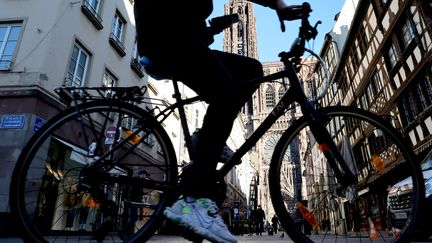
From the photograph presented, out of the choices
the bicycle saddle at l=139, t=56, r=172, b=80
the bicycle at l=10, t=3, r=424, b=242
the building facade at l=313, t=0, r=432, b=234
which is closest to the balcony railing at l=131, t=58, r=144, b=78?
the building facade at l=313, t=0, r=432, b=234

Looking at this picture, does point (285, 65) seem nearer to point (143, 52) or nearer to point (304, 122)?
point (304, 122)

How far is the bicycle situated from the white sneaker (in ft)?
0.71

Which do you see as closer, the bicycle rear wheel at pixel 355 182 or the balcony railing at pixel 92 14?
Answer: the bicycle rear wheel at pixel 355 182

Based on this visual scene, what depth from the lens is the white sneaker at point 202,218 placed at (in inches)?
61.6

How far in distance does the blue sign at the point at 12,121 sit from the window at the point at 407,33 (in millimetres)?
12607

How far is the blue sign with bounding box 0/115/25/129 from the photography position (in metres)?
7.87

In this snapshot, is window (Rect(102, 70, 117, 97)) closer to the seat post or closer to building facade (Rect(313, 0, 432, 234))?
building facade (Rect(313, 0, 432, 234))

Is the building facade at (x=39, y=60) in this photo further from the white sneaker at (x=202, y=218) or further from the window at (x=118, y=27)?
the white sneaker at (x=202, y=218)

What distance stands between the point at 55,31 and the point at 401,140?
30.9ft

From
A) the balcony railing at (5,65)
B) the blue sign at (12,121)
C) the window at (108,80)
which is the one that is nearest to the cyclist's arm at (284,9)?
the blue sign at (12,121)

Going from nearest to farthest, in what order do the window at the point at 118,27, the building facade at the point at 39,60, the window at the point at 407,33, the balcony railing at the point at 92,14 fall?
1. the building facade at the point at 39,60
2. the balcony railing at the point at 92,14
3. the window at the point at 407,33
4. the window at the point at 118,27

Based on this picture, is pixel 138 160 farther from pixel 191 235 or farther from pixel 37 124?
pixel 37 124

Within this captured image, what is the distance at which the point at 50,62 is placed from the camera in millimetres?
8648

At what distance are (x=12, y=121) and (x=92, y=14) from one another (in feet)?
14.9
